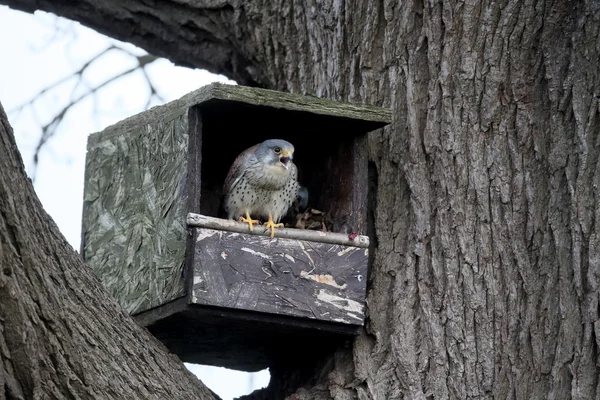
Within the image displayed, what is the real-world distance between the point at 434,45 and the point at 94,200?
5.32ft

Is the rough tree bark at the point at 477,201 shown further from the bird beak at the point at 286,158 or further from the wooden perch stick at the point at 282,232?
the bird beak at the point at 286,158

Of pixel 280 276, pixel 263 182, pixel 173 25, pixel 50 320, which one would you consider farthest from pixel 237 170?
pixel 50 320

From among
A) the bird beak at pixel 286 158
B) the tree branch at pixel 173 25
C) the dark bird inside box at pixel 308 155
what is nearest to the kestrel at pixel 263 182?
the bird beak at pixel 286 158

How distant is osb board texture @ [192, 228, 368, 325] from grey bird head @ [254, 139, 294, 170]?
49 centimetres

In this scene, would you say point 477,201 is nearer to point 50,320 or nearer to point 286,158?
point 286,158

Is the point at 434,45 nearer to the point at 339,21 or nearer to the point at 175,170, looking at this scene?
the point at 339,21

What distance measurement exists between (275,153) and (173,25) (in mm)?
1083

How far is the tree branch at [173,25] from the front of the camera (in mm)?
5082

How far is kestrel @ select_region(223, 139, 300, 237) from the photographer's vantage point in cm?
441

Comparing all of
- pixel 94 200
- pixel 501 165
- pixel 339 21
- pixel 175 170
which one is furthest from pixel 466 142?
pixel 94 200

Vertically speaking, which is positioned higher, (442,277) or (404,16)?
(404,16)

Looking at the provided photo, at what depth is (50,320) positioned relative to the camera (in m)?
3.04

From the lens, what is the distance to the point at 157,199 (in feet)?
13.9

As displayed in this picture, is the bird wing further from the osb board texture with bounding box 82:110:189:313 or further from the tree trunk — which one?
the tree trunk
